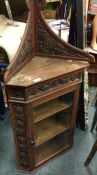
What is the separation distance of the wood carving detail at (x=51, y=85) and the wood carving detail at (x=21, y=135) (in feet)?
0.35

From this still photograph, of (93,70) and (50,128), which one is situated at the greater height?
(93,70)

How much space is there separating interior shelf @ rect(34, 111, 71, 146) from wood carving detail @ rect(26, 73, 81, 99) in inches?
12.0

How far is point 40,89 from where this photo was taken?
1.42 metres

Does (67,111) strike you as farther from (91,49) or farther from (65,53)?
(91,49)

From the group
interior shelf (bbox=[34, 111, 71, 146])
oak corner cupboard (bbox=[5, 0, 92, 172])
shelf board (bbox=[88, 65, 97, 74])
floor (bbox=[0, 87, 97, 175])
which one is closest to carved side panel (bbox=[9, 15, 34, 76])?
oak corner cupboard (bbox=[5, 0, 92, 172])

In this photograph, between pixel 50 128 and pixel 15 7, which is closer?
pixel 50 128

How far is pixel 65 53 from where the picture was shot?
5.31ft

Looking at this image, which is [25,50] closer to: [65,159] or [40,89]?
[40,89]

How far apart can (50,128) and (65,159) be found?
0.28m

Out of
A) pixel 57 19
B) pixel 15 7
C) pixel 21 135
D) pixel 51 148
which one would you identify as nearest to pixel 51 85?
pixel 21 135

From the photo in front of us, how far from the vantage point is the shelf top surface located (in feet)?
4.51

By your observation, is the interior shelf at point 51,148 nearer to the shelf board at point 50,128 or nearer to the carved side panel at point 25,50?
the shelf board at point 50,128

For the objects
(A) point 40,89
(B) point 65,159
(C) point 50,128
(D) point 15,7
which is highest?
(D) point 15,7

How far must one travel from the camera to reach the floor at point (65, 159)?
174cm
